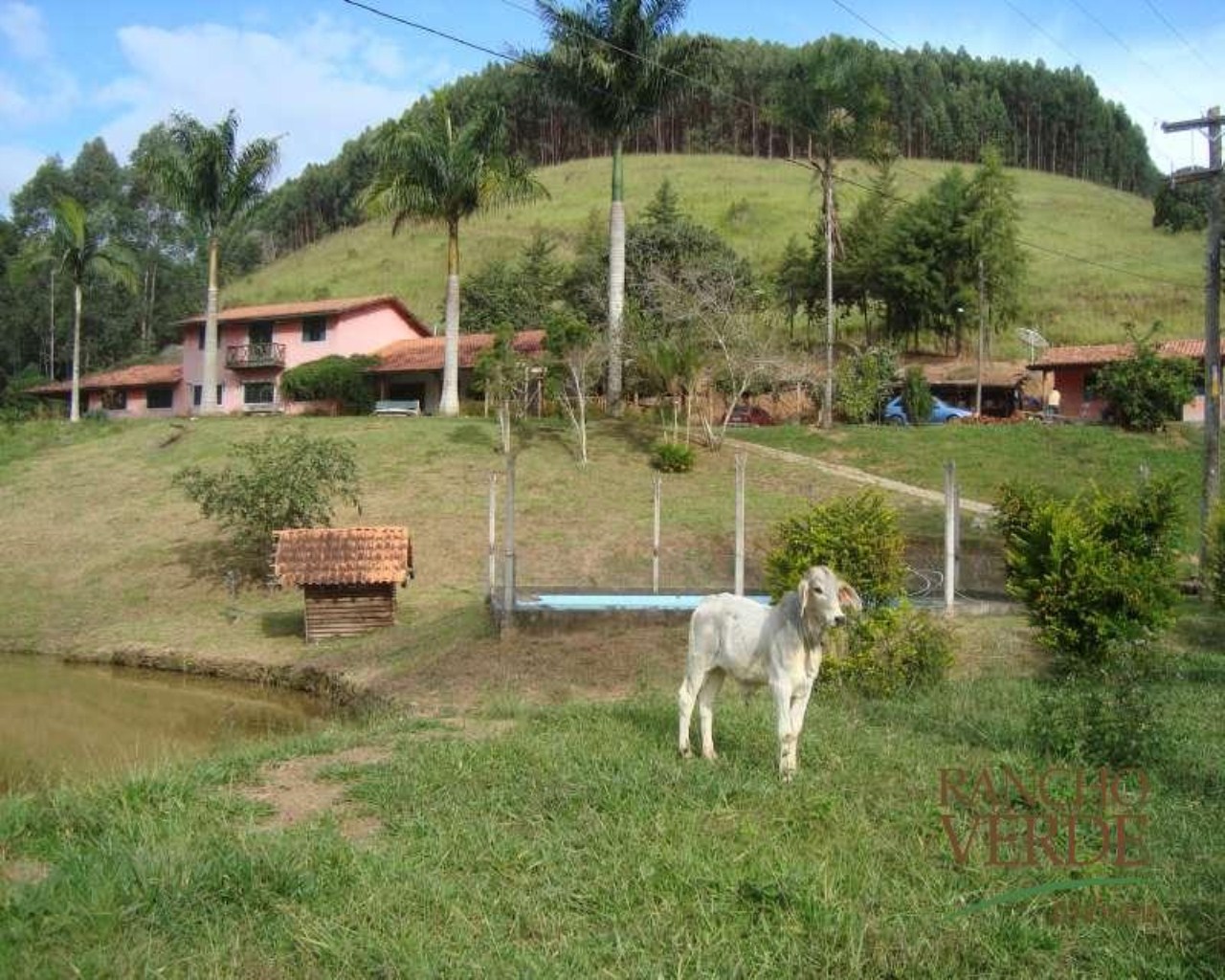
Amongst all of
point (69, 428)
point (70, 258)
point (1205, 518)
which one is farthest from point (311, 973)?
point (70, 258)

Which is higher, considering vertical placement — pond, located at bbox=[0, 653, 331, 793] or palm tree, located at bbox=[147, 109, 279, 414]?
palm tree, located at bbox=[147, 109, 279, 414]

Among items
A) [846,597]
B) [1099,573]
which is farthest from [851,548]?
[846,597]

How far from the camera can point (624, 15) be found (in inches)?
1393

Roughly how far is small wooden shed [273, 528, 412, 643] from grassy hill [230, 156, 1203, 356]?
1985 inches

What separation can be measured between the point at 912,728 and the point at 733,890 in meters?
4.42

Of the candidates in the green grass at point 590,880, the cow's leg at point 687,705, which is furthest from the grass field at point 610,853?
the cow's leg at point 687,705

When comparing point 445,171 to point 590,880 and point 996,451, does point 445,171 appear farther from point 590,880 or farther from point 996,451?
point 590,880

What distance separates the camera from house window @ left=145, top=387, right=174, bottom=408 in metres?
58.9

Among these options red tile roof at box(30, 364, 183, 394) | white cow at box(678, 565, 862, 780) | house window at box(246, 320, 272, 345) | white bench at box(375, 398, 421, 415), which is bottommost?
white cow at box(678, 565, 862, 780)

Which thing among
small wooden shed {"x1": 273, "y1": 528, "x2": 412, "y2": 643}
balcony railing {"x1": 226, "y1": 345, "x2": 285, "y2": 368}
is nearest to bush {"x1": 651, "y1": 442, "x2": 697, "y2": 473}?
small wooden shed {"x1": 273, "y1": 528, "x2": 412, "y2": 643}

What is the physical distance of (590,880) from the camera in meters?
5.55

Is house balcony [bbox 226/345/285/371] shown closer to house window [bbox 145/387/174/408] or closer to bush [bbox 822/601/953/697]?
house window [bbox 145/387/174/408]

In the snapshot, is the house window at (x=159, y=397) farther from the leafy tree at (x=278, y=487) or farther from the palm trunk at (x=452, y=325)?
the leafy tree at (x=278, y=487)

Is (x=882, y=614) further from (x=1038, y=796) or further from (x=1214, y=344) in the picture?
(x=1214, y=344)
